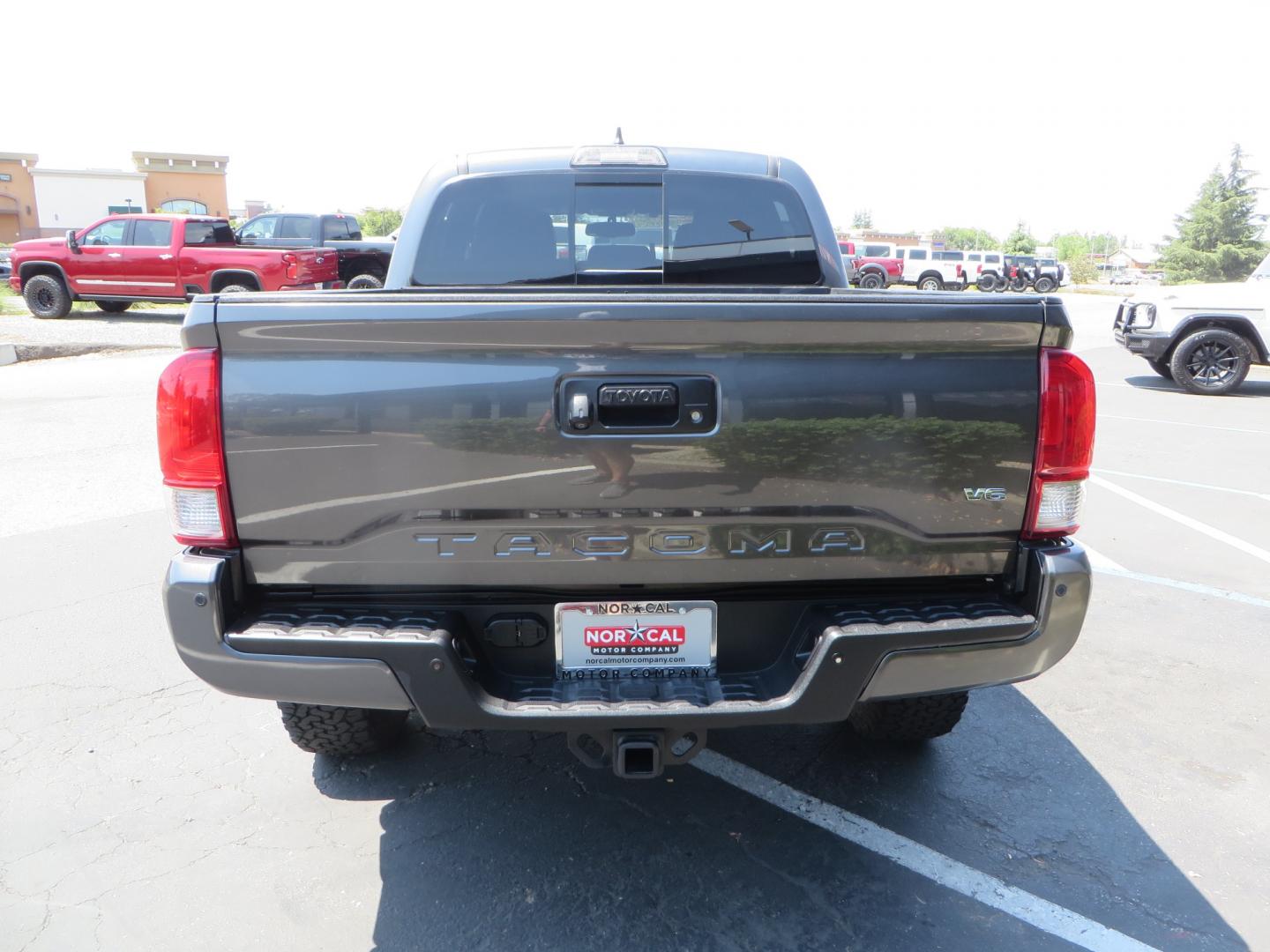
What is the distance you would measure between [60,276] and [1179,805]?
19.6m

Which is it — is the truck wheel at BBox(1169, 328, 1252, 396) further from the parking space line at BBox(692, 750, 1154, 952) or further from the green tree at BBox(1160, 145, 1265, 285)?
the green tree at BBox(1160, 145, 1265, 285)

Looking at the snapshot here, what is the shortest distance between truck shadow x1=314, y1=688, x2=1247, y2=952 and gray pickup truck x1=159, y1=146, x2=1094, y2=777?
1.58 ft

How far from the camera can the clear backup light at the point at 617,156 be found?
3713 mm

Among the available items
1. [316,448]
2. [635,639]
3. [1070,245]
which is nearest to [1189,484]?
[635,639]

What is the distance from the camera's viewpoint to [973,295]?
2.22 m

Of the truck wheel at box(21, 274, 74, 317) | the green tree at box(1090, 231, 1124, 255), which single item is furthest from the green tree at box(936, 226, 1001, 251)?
the truck wheel at box(21, 274, 74, 317)

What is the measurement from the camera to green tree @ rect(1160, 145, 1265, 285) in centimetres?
5144

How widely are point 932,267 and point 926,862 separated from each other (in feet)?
134

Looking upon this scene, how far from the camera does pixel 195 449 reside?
2150 millimetres

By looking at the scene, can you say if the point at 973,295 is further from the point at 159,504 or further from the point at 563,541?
the point at 159,504

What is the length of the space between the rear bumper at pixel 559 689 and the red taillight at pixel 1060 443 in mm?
120

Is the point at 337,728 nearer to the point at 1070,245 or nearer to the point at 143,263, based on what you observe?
the point at 143,263

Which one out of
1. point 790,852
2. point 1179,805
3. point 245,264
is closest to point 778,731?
point 790,852

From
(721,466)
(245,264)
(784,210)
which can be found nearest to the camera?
(721,466)
